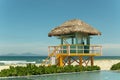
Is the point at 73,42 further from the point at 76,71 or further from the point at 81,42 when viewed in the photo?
the point at 76,71

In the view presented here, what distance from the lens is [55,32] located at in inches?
1132

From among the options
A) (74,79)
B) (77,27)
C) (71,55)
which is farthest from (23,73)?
(77,27)

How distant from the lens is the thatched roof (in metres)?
27.3

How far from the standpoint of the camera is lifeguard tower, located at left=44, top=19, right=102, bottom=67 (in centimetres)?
2666

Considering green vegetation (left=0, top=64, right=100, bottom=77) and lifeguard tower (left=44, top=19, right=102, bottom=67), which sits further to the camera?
lifeguard tower (left=44, top=19, right=102, bottom=67)

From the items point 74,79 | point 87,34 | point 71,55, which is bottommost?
point 74,79

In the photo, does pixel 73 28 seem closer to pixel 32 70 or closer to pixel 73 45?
pixel 73 45

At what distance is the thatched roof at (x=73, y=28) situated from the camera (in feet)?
89.6

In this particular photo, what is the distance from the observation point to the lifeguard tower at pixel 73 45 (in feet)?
87.5

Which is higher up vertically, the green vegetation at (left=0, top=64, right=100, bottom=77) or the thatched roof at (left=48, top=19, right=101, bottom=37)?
the thatched roof at (left=48, top=19, right=101, bottom=37)

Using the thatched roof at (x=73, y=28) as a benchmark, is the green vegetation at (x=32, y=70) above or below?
below

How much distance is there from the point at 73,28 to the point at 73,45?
5.34ft

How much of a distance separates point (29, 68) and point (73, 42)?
7.05 m

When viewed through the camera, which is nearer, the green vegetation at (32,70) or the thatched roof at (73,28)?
the green vegetation at (32,70)
